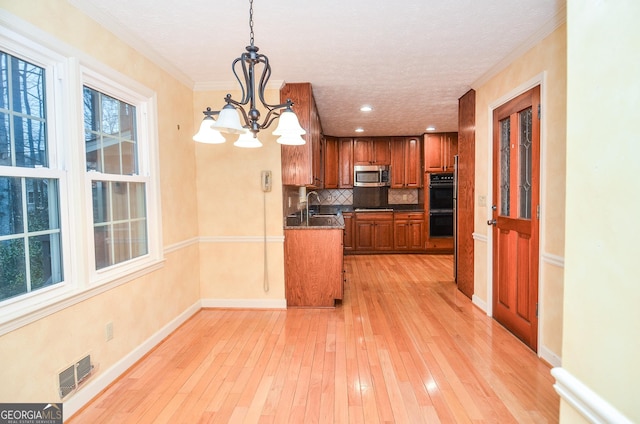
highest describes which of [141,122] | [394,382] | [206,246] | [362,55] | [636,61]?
[362,55]

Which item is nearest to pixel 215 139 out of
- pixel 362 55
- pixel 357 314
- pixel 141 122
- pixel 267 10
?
pixel 267 10

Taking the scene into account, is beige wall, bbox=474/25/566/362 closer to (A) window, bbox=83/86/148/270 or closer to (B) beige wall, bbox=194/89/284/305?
(B) beige wall, bbox=194/89/284/305

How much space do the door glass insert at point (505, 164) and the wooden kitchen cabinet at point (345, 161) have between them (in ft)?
12.2

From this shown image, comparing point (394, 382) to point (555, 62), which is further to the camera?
point (555, 62)

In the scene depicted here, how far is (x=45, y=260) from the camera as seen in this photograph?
68.2 inches

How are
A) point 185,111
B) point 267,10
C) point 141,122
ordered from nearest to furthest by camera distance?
point 267,10 < point 141,122 < point 185,111

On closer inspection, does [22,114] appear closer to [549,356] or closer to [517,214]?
[517,214]

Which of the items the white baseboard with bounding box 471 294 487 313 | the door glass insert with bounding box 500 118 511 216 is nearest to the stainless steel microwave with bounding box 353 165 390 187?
the white baseboard with bounding box 471 294 487 313

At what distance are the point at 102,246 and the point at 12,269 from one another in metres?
0.61

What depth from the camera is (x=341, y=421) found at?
68.3 inches

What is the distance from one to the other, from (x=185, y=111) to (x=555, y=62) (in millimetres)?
3213

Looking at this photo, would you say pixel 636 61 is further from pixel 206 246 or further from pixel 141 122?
pixel 206 246

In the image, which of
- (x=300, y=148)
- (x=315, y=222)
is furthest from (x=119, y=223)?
(x=315, y=222)

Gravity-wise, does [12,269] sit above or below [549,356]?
above
